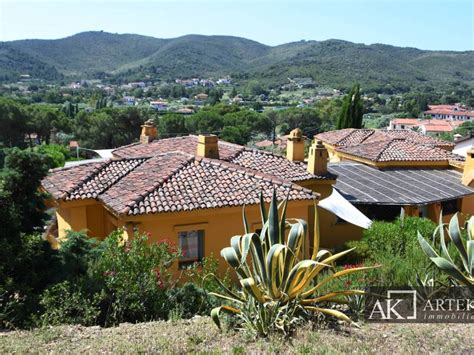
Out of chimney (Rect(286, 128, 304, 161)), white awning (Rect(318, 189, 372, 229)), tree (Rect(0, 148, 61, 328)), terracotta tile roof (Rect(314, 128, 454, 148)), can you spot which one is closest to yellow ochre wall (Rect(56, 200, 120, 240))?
tree (Rect(0, 148, 61, 328))

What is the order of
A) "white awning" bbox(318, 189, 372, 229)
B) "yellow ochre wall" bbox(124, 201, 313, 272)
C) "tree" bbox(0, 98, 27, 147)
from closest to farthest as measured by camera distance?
"yellow ochre wall" bbox(124, 201, 313, 272) < "white awning" bbox(318, 189, 372, 229) < "tree" bbox(0, 98, 27, 147)

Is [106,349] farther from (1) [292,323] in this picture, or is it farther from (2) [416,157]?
(2) [416,157]

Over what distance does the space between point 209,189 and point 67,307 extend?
651 cm

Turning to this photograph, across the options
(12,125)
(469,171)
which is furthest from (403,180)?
(12,125)

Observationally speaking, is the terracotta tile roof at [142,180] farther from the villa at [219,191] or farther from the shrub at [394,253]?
the shrub at [394,253]

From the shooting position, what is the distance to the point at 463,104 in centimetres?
15088

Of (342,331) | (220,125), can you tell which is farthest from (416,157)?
(220,125)

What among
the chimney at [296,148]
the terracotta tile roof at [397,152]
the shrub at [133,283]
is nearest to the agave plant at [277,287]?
the shrub at [133,283]

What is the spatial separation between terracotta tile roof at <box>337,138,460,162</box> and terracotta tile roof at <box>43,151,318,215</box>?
410 inches

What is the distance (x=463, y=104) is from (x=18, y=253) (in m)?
162

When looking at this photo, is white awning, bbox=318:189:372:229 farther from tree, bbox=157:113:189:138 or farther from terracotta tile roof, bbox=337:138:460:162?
tree, bbox=157:113:189:138

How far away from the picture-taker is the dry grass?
229 inches

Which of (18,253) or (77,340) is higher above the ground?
(18,253)

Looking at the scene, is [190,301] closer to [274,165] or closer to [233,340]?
[233,340]
